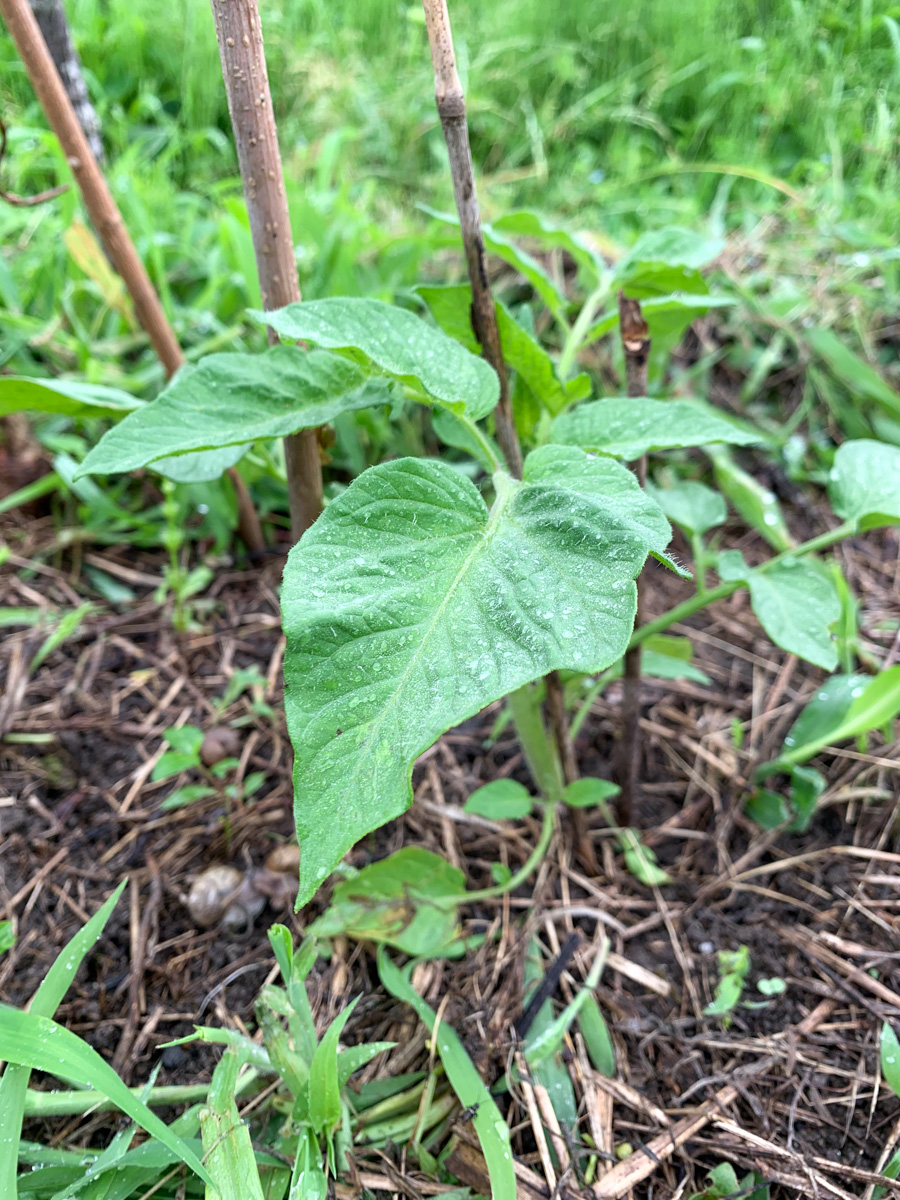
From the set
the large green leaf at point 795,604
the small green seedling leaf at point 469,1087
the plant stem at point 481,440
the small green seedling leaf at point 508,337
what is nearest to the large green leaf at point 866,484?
the large green leaf at point 795,604

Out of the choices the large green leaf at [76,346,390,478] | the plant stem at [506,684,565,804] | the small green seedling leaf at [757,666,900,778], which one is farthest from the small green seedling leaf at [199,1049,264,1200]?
the small green seedling leaf at [757,666,900,778]

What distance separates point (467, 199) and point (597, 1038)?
0.96 meters

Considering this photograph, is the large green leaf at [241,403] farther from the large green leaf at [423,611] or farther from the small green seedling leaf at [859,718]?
the small green seedling leaf at [859,718]

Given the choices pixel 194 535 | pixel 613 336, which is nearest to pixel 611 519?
pixel 194 535

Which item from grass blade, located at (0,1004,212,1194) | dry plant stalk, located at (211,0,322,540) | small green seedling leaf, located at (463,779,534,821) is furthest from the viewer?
small green seedling leaf, located at (463,779,534,821)

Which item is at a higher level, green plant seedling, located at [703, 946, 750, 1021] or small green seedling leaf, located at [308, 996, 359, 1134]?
small green seedling leaf, located at [308, 996, 359, 1134]

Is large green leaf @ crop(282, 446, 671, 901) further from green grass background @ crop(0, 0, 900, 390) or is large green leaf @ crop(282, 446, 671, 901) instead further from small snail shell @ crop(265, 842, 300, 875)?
green grass background @ crop(0, 0, 900, 390)

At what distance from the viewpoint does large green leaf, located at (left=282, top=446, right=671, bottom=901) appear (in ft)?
1.88

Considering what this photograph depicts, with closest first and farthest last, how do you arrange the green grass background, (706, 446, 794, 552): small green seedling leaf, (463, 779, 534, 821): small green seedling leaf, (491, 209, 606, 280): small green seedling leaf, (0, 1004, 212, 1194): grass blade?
1. (0, 1004, 212, 1194): grass blade
2. (463, 779, 534, 821): small green seedling leaf
3. (491, 209, 606, 280): small green seedling leaf
4. (706, 446, 794, 552): small green seedling leaf
5. the green grass background

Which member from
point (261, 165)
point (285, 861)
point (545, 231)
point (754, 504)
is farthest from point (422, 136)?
point (285, 861)

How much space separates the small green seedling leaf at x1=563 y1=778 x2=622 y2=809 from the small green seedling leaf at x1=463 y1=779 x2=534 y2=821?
53 millimetres

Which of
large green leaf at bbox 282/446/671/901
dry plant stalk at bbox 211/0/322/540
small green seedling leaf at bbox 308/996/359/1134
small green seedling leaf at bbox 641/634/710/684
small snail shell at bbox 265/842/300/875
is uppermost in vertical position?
dry plant stalk at bbox 211/0/322/540

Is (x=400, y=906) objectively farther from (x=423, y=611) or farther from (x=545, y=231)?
(x=545, y=231)

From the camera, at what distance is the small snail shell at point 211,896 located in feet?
3.36
